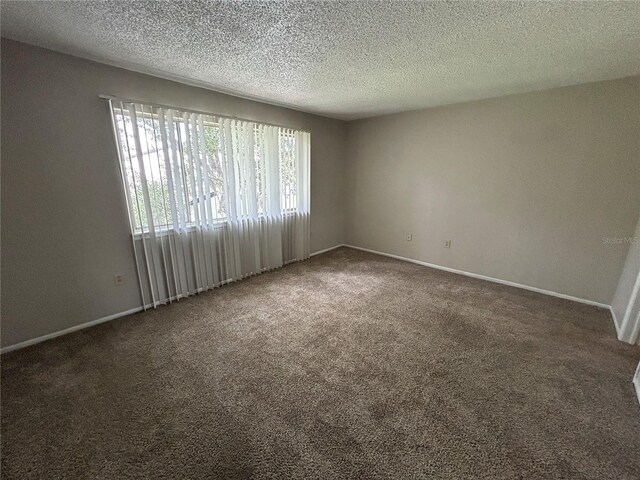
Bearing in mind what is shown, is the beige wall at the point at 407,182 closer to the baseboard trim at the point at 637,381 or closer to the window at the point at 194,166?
the window at the point at 194,166

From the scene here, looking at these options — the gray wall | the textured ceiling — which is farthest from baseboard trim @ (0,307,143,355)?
the gray wall

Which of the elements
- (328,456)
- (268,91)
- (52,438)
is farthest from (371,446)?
(268,91)

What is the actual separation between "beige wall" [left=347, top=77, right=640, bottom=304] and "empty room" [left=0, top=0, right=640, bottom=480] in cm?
3

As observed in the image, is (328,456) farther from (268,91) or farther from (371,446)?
(268,91)

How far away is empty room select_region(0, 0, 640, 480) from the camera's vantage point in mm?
1430

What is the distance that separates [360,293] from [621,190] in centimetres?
289

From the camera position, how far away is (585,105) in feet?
8.86

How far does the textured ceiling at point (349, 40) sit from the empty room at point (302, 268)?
22 mm

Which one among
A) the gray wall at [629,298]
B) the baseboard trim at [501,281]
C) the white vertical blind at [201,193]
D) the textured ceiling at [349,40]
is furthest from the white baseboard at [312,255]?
the textured ceiling at [349,40]

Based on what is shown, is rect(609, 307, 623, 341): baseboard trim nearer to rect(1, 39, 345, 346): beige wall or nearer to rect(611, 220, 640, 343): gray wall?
rect(611, 220, 640, 343): gray wall

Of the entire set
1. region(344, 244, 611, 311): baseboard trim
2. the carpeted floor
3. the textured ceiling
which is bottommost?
the carpeted floor

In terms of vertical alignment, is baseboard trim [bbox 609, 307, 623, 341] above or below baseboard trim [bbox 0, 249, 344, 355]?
above

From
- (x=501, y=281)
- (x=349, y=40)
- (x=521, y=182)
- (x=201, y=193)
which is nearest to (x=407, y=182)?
(x=521, y=182)

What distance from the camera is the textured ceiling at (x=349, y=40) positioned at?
1.50 meters
